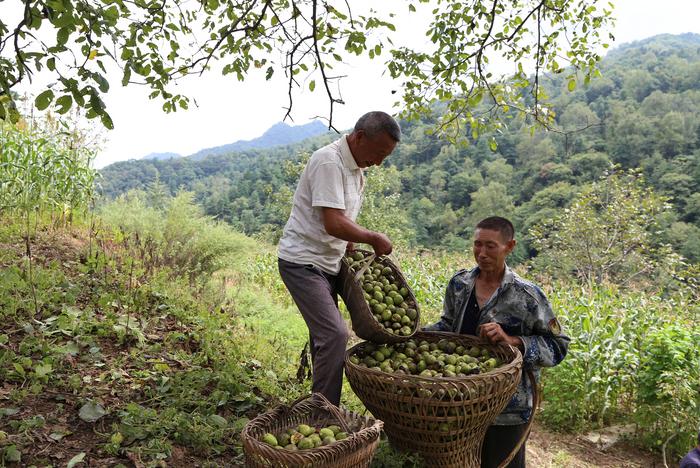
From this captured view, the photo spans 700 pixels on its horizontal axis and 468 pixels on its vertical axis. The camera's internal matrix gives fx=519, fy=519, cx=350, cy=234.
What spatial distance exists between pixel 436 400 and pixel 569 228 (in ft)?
52.7

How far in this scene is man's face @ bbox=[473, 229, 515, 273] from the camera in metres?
2.72

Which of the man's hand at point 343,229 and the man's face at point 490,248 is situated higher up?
the man's hand at point 343,229

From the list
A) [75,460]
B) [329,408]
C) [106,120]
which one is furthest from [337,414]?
[106,120]

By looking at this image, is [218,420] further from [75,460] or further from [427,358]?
[427,358]

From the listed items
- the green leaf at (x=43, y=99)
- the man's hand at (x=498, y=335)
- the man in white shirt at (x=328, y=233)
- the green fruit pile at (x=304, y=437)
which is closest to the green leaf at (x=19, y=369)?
the man in white shirt at (x=328, y=233)

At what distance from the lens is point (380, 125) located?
2898 millimetres

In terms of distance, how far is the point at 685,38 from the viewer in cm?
9481

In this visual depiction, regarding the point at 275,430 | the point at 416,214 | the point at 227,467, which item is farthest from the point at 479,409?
the point at 416,214

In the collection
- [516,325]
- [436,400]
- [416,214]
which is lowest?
[416,214]

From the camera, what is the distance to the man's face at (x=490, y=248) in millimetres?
2723

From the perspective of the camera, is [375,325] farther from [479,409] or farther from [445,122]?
[445,122]

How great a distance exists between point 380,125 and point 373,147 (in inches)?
5.0

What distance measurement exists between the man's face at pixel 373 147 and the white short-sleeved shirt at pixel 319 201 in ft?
→ 0.19

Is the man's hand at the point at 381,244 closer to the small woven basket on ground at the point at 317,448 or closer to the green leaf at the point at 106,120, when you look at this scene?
the small woven basket on ground at the point at 317,448
